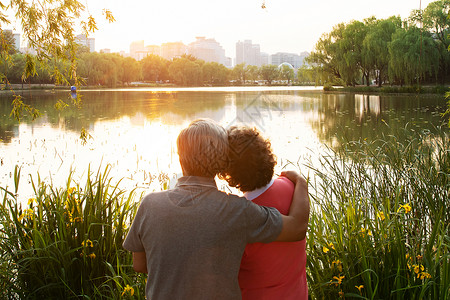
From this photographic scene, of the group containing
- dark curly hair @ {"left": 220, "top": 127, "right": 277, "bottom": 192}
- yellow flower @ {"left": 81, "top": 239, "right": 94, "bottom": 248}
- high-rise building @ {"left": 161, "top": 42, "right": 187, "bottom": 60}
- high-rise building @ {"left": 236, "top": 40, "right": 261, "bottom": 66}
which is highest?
high-rise building @ {"left": 161, "top": 42, "right": 187, "bottom": 60}

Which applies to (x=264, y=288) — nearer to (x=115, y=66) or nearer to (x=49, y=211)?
(x=49, y=211)

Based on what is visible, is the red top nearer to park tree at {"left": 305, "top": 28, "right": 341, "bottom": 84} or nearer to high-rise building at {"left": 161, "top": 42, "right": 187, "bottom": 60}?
park tree at {"left": 305, "top": 28, "right": 341, "bottom": 84}

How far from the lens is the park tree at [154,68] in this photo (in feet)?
269

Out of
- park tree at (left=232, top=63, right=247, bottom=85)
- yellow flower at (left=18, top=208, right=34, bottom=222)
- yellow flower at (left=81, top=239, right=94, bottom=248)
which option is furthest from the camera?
park tree at (left=232, top=63, right=247, bottom=85)

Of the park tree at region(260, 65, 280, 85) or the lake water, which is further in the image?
the park tree at region(260, 65, 280, 85)

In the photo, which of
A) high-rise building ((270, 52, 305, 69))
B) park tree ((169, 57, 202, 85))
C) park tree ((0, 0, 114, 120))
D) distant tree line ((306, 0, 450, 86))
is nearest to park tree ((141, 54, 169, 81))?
park tree ((169, 57, 202, 85))

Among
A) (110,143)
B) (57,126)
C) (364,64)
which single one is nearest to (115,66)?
(364,64)

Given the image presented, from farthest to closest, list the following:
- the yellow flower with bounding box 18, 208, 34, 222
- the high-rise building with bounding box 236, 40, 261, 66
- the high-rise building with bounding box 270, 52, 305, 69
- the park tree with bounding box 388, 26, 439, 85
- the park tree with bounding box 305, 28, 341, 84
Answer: the high-rise building with bounding box 270, 52, 305, 69, the park tree with bounding box 305, 28, 341, 84, the park tree with bounding box 388, 26, 439, 85, the high-rise building with bounding box 236, 40, 261, 66, the yellow flower with bounding box 18, 208, 34, 222

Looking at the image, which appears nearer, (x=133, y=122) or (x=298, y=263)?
(x=298, y=263)

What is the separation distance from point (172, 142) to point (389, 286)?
28.1 feet

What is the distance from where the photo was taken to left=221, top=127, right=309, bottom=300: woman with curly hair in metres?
1.37

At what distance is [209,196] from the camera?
1.26 m

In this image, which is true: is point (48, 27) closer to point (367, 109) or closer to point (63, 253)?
point (63, 253)

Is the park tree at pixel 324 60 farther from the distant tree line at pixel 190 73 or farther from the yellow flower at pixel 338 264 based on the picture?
the yellow flower at pixel 338 264
